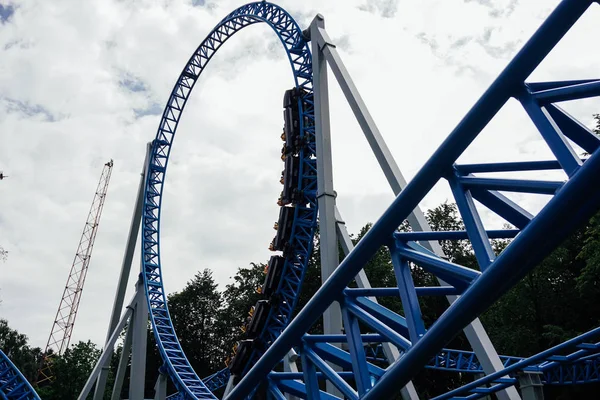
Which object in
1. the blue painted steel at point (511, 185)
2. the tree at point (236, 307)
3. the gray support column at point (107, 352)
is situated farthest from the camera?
the tree at point (236, 307)

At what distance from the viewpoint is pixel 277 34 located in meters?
15.3

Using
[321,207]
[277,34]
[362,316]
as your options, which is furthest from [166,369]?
[362,316]

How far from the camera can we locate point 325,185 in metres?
10.5

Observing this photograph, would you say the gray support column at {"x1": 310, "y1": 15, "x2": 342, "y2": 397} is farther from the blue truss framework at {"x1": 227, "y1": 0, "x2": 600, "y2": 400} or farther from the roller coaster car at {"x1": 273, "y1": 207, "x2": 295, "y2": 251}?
the blue truss framework at {"x1": 227, "y1": 0, "x2": 600, "y2": 400}

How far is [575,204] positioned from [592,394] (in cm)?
1885

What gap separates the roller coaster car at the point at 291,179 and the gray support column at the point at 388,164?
3889 millimetres

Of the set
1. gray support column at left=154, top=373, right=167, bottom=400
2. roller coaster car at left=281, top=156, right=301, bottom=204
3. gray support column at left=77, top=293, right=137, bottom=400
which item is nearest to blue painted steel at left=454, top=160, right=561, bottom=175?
roller coaster car at left=281, top=156, right=301, bottom=204

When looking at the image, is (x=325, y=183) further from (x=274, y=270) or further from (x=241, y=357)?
(x=241, y=357)

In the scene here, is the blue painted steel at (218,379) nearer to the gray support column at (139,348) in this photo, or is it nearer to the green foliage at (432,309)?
the gray support column at (139,348)

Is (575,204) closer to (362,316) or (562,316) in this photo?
(362,316)

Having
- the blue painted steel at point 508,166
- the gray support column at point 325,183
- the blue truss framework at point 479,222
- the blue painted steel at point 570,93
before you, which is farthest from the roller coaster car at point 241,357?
the blue painted steel at point 570,93

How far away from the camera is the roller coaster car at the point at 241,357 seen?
15000 millimetres

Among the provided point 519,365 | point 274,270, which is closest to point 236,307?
point 274,270

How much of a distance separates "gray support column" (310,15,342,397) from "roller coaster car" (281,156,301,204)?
3568 millimetres
